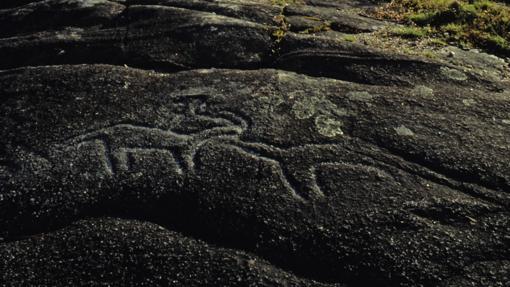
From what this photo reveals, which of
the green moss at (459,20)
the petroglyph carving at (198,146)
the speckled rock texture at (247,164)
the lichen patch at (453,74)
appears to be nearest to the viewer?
the speckled rock texture at (247,164)

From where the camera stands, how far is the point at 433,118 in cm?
731

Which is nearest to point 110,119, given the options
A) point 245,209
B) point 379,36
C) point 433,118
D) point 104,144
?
point 104,144

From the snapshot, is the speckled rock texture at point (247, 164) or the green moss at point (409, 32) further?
the green moss at point (409, 32)

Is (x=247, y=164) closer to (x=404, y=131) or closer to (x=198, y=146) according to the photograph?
(x=198, y=146)

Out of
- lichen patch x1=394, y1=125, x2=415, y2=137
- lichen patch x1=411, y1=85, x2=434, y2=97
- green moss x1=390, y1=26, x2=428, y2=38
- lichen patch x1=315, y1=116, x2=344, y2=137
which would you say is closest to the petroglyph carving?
lichen patch x1=315, y1=116, x2=344, y2=137

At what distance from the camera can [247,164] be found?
6.57m

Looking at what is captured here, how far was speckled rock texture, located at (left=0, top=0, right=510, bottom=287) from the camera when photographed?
218 inches

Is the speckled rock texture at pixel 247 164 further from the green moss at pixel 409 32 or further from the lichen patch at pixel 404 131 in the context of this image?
Answer: the green moss at pixel 409 32

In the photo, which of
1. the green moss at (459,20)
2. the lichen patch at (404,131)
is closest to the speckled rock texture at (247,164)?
the lichen patch at (404,131)

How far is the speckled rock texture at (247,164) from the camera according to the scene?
5.54 metres

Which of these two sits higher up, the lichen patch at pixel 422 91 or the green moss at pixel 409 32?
the green moss at pixel 409 32

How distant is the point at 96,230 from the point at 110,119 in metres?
2.21

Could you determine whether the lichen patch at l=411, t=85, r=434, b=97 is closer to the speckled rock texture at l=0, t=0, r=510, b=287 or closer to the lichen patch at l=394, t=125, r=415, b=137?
the speckled rock texture at l=0, t=0, r=510, b=287

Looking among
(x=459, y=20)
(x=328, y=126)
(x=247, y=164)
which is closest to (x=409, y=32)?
(x=459, y=20)
